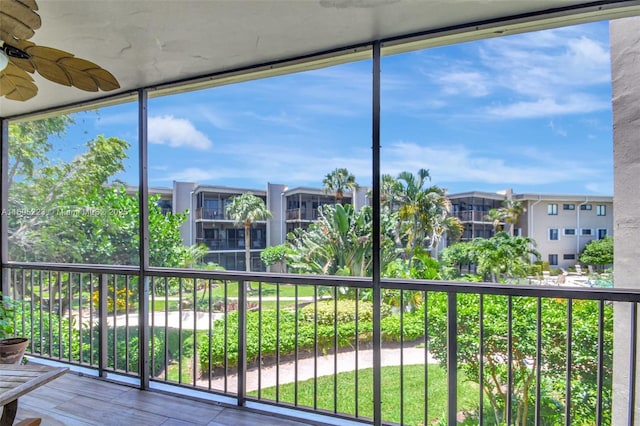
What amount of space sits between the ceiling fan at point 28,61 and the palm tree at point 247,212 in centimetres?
186

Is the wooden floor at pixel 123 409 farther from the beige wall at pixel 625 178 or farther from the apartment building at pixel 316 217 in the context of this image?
the beige wall at pixel 625 178

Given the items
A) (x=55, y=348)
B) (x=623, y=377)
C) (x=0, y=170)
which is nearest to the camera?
(x=623, y=377)

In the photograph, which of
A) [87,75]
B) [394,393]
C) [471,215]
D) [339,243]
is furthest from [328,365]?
[87,75]

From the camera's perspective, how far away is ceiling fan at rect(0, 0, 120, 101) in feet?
4.27

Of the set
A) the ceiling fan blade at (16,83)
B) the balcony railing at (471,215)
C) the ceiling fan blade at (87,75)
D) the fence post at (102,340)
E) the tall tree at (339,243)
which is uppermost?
the ceiling fan blade at (16,83)

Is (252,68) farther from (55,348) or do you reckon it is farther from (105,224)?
(55,348)

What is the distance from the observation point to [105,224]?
418 cm

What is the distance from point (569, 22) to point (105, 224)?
16.3 feet

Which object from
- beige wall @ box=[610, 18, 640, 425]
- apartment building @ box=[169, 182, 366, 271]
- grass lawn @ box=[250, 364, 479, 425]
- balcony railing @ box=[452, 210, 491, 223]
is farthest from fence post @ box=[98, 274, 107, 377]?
beige wall @ box=[610, 18, 640, 425]

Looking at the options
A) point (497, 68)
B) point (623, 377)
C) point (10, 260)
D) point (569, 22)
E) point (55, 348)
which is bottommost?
point (55, 348)

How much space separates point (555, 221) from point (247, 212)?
9.14 feet

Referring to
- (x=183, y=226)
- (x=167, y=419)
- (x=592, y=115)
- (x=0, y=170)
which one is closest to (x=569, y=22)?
(x=592, y=115)

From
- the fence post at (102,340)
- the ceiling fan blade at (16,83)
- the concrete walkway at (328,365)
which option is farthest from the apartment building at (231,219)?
the concrete walkway at (328,365)

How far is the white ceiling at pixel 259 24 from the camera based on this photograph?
153cm
